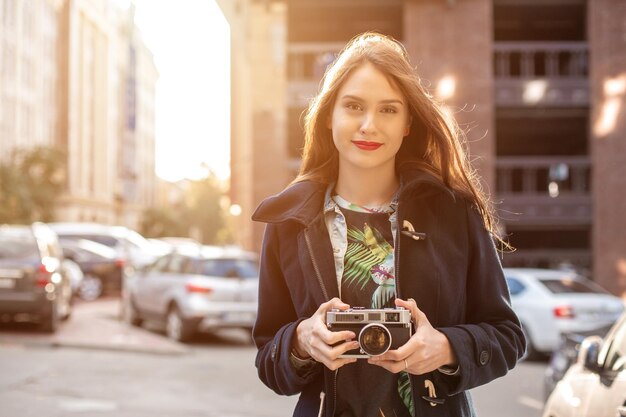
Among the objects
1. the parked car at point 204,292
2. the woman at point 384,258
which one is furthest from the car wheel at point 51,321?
the woman at point 384,258

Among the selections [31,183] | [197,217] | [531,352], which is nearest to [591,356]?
[531,352]

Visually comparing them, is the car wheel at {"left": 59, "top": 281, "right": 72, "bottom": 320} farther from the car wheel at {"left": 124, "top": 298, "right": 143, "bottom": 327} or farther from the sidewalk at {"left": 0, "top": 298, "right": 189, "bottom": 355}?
the car wheel at {"left": 124, "top": 298, "right": 143, "bottom": 327}

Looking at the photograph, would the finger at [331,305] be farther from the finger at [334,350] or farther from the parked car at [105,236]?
the parked car at [105,236]

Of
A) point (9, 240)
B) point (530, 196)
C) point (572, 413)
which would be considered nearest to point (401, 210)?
point (572, 413)

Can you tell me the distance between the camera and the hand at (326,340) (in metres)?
2.14

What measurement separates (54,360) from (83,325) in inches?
185

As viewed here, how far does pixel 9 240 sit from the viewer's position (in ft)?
49.9

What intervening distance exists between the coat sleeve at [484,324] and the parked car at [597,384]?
4.10 feet

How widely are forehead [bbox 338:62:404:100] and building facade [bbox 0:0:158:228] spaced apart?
47.8 metres

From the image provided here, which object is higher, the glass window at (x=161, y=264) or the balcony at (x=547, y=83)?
the balcony at (x=547, y=83)

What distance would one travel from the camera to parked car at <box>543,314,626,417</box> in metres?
3.69

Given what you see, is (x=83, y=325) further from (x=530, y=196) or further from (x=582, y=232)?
(x=582, y=232)

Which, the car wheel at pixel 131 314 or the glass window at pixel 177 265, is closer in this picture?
the glass window at pixel 177 265

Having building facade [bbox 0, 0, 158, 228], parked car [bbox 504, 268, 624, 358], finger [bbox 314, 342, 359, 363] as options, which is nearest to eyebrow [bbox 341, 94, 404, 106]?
finger [bbox 314, 342, 359, 363]
